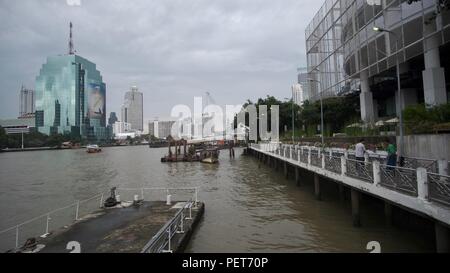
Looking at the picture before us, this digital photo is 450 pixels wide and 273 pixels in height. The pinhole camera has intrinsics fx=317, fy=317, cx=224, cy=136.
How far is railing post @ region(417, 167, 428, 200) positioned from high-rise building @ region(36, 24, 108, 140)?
149992 mm

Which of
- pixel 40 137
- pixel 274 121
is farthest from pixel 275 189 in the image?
pixel 40 137

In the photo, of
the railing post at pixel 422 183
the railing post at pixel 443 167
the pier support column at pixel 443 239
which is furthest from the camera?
the railing post at pixel 443 167

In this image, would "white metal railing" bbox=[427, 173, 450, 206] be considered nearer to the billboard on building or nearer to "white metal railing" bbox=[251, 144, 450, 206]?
"white metal railing" bbox=[251, 144, 450, 206]

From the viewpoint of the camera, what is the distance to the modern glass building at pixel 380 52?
73.7 feet

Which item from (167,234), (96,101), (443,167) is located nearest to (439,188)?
(443,167)

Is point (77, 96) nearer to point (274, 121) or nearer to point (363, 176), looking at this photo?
point (274, 121)

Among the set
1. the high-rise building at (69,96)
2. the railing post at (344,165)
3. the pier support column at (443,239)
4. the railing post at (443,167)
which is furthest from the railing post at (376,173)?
the high-rise building at (69,96)

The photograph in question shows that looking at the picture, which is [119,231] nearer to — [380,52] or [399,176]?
[399,176]

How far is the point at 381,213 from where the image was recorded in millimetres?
14359

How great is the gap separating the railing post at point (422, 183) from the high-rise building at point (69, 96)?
150 meters

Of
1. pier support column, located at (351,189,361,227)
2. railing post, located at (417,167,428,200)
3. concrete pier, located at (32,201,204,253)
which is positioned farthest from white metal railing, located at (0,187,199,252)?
railing post, located at (417,167,428,200)

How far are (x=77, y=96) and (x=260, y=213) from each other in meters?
149

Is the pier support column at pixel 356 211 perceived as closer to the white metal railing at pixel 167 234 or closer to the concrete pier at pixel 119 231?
the concrete pier at pixel 119 231

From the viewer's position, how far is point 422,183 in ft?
25.5
